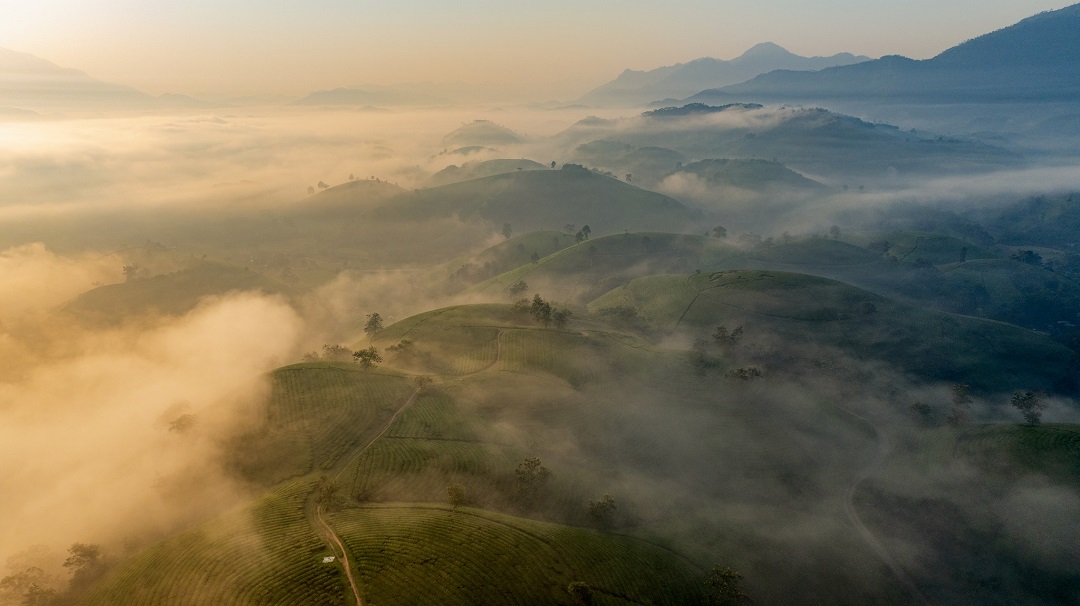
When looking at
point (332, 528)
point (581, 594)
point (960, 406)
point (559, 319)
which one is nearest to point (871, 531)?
point (581, 594)

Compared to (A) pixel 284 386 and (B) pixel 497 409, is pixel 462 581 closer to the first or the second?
(B) pixel 497 409

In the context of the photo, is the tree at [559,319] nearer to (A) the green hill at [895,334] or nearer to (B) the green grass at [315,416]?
(A) the green hill at [895,334]

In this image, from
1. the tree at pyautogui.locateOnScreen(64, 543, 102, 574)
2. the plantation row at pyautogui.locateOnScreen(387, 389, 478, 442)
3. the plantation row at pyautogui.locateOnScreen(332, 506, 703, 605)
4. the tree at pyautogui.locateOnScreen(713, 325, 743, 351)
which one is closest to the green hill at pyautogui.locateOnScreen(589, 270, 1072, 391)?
the tree at pyautogui.locateOnScreen(713, 325, 743, 351)

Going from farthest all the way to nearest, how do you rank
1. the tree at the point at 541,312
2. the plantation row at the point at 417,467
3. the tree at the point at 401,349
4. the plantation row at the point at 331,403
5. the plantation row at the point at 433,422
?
the tree at the point at 541,312
the tree at the point at 401,349
the plantation row at the point at 433,422
the plantation row at the point at 331,403
the plantation row at the point at 417,467

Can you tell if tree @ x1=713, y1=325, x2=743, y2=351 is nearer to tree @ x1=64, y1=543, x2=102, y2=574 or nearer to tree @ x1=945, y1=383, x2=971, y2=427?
tree @ x1=945, y1=383, x2=971, y2=427

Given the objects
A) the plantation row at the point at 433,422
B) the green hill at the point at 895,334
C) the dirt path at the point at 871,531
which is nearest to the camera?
the dirt path at the point at 871,531

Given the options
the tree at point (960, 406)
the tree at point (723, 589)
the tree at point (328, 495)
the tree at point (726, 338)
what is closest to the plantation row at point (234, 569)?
the tree at point (328, 495)

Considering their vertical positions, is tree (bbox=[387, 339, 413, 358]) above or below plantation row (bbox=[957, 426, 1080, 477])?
above
